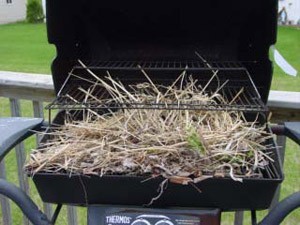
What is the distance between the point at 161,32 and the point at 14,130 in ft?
1.99

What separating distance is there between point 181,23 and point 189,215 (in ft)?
2.37

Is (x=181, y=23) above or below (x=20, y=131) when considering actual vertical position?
above

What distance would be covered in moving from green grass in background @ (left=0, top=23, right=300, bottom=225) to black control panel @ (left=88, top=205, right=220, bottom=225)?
1453mm

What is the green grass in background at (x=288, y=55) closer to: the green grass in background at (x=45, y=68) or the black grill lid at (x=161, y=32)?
the green grass in background at (x=45, y=68)

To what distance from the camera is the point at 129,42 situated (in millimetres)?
1516

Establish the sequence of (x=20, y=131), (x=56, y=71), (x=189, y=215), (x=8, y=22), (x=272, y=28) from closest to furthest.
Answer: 1. (x=189, y=215)
2. (x=20, y=131)
3. (x=272, y=28)
4. (x=56, y=71)
5. (x=8, y=22)

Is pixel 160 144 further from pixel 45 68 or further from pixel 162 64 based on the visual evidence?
pixel 45 68

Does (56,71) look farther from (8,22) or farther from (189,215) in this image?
(8,22)

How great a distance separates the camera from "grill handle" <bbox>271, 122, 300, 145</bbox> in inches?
45.9

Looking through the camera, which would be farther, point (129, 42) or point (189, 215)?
point (129, 42)

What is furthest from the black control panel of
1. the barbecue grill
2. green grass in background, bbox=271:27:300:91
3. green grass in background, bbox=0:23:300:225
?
green grass in background, bbox=271:27:300:91

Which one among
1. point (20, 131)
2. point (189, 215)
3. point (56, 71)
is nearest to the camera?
point (189, 215)

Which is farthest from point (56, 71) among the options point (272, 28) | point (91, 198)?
point (272, 28)

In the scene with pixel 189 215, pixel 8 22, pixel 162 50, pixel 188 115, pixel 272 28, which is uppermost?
pixel 272 28
